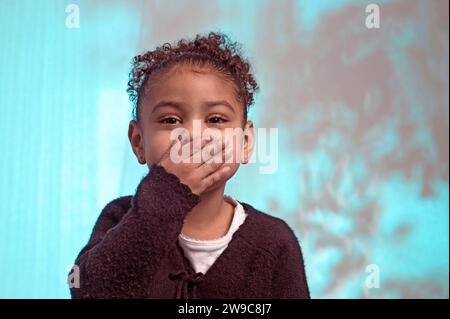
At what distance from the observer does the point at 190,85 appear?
0.80 metres

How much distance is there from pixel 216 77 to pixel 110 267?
0.35 m

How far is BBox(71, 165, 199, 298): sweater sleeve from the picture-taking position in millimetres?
689

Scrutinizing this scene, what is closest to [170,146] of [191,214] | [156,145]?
[156,145]

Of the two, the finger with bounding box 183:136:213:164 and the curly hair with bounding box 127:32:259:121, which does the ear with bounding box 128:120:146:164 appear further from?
the finger with bounding box 183:136:213:164

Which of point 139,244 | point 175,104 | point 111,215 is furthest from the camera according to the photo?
point 111,215

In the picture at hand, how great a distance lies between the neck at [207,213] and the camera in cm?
85

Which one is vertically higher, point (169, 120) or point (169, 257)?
point (169, 120)

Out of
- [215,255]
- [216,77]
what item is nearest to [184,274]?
[215,255]

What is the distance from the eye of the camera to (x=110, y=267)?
69cm

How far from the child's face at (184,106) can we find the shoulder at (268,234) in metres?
0.12

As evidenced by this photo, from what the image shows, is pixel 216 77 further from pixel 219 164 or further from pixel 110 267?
pixel 110 267

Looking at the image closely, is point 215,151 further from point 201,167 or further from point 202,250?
point 202,250

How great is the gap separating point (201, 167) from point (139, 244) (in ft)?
0.49

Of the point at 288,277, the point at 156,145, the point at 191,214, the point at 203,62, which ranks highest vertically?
the point at 203,62
